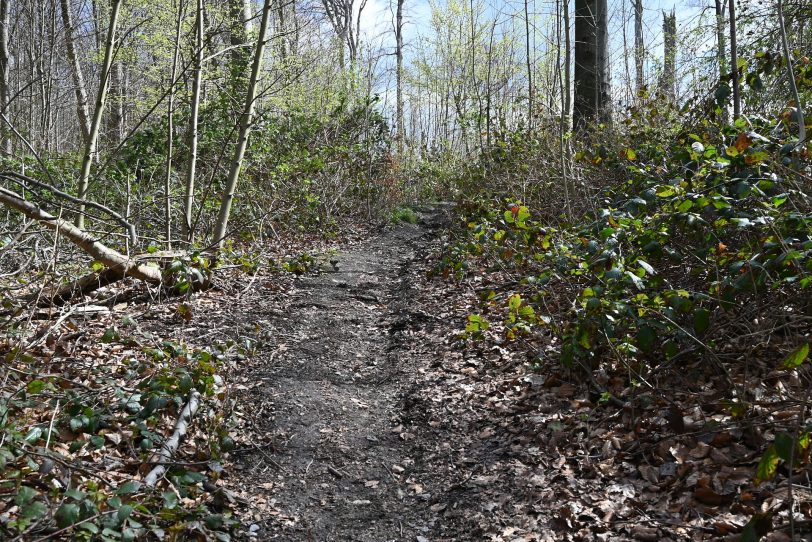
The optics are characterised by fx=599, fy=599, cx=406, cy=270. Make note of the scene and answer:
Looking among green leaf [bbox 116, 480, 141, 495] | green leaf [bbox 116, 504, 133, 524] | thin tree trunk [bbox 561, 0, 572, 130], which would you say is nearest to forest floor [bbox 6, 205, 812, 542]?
green leaf [bbox 116, 480, 141, 495]

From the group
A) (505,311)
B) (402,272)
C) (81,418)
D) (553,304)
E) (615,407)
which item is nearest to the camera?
(81,418)

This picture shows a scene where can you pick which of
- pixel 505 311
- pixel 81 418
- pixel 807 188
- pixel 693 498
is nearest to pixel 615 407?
pixel 693 498

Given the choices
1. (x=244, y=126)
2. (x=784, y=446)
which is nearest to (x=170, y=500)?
(x=784, y=446)

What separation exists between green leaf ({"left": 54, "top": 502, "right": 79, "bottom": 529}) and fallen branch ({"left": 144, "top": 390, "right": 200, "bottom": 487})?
56 cm

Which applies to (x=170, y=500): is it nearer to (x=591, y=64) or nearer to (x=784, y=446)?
(x=784, y=446)

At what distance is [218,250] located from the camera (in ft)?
22.0

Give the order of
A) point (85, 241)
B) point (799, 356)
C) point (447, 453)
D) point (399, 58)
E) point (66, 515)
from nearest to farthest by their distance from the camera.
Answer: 1. point (799, 356)
2. point (66, 515)
3. point (447, 453)
4. point (85, 241)
5. point (399, 58)

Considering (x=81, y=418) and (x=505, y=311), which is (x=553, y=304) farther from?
(x=81, y=418)

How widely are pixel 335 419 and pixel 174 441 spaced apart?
1060mm

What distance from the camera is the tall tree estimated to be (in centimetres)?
901

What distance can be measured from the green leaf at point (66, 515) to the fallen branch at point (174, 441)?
565 millimetres

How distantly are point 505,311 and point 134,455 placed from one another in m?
3.40

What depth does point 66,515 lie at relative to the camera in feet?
7.25

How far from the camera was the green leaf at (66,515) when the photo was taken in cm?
221
